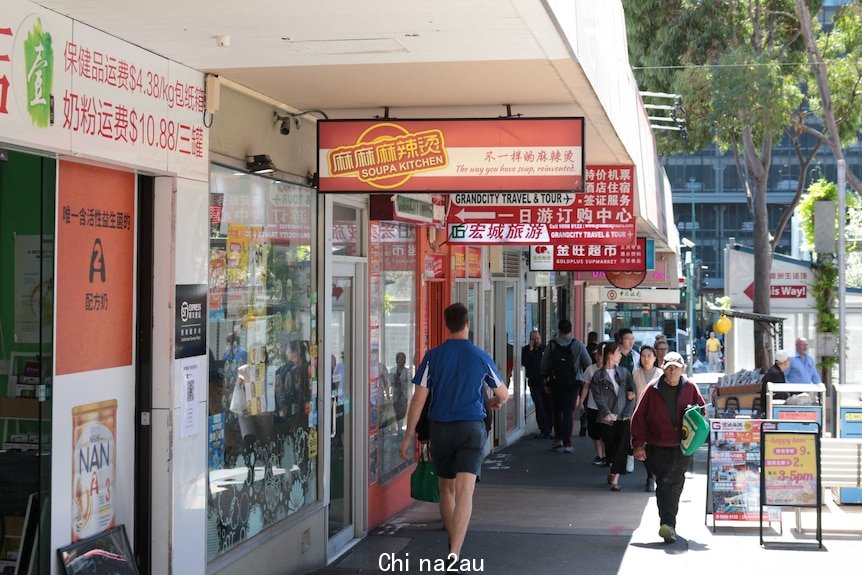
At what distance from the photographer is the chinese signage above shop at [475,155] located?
6984mm

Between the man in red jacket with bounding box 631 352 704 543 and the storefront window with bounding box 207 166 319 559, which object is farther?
the man in red jacket with bounding box 631 352 704 543

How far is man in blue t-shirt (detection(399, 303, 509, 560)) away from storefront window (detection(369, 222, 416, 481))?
2.36m

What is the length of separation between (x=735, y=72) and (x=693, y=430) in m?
18.1

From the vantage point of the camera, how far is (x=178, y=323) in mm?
6078

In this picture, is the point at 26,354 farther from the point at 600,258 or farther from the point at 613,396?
the point at 600,258

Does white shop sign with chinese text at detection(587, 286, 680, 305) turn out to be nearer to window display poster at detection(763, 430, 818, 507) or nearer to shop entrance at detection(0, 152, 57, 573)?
window display poster at detection(763, 430, 818, 507)

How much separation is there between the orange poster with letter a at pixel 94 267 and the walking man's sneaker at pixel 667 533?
4.95 meters

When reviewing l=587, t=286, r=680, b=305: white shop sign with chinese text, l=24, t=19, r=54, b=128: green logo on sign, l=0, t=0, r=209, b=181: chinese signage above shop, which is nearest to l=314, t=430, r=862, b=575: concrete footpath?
l=0, t=0, r=209, b=181: chinese signage above shop

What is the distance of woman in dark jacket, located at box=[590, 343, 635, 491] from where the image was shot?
12891 millimetres

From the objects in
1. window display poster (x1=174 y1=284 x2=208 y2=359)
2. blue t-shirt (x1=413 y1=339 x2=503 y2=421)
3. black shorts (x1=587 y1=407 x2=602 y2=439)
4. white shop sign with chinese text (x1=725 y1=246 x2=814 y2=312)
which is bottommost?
black shorts (x1=587 y1=407 x2=602 y2=439)

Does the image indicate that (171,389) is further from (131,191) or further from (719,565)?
(719,565)

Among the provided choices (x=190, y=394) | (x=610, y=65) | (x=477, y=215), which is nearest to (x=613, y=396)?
(x=477, y=215)

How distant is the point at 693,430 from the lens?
9.13m

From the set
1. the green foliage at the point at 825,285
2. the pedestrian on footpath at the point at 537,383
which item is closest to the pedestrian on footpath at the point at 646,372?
the pedestrian on footpath at the point at 537,383
